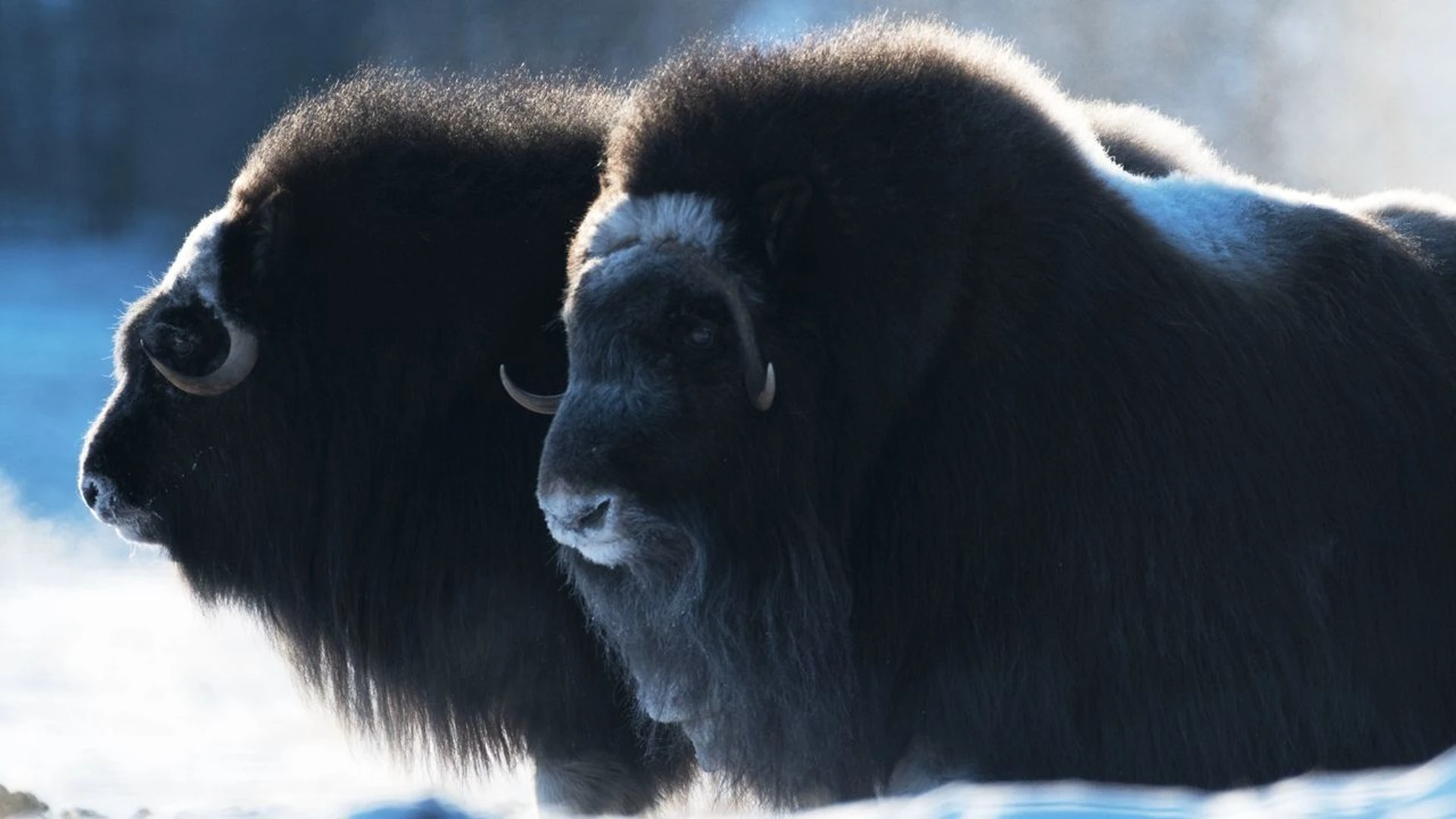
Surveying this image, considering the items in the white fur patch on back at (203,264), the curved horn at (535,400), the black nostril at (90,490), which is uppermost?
the white fur patch on back at (203,264)

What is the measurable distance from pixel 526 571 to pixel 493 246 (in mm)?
738

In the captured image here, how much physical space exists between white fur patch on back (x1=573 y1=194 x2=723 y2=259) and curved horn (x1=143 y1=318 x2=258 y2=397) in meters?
1.10

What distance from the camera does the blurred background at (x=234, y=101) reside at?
963 centimetres

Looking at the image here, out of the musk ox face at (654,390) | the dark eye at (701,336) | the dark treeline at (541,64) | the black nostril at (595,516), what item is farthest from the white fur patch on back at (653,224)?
the dark treeline at (541,64)

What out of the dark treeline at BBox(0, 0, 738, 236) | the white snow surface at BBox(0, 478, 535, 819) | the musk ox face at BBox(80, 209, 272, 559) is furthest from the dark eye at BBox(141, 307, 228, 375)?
the dark treeline at BBox(0, 0, 738, 236)

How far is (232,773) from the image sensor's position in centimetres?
630

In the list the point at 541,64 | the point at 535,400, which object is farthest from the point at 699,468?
the point at 541,64

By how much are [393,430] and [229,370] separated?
0.39 meters

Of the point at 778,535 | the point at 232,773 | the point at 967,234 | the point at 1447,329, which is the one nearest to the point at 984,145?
the point at 967,234

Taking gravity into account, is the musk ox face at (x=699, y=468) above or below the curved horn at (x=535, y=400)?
below

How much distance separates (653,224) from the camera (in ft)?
11.7

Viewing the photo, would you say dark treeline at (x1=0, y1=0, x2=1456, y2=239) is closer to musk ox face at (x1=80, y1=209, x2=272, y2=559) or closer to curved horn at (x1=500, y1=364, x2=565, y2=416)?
musk ox face at (x1=80, y1=209, x2=272, y2=559)

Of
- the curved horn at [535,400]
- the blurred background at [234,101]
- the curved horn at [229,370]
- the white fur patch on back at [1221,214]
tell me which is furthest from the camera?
the blurred background at [234,101]

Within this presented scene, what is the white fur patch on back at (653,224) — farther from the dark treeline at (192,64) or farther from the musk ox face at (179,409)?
the dark treeline at (192,64)
